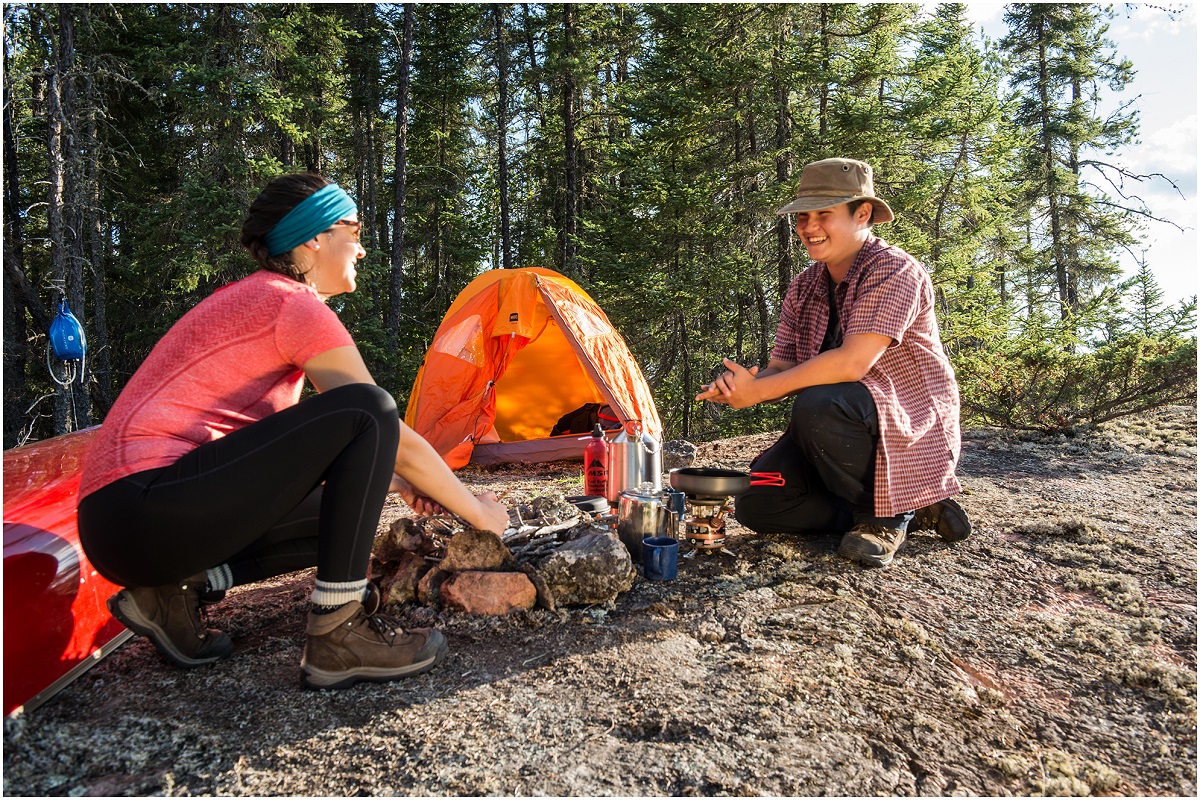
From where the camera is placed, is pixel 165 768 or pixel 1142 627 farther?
pixel 1142 627

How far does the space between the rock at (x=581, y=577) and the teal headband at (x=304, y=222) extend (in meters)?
1.33

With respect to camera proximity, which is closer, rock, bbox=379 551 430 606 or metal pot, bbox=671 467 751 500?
rock, bbox=379 551 430 606

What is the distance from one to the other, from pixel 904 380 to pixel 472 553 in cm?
187

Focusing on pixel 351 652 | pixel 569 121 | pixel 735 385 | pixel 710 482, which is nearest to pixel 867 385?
pixel 735 385

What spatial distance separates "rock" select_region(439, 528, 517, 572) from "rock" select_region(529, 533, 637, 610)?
0.15 m

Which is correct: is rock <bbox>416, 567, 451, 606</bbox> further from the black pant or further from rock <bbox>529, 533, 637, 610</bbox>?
the black pant

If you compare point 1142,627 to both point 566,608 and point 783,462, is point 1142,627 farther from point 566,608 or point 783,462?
point 566,608

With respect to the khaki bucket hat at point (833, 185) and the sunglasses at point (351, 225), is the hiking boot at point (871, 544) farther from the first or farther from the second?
the sunglasses at point (351, 225)

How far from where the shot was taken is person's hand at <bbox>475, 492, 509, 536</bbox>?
225 cm

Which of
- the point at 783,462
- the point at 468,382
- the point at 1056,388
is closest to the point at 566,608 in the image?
the point at 783,462

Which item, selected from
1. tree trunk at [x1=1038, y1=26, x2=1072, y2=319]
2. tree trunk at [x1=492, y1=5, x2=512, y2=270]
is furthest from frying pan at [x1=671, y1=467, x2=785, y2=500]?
tree trunk at [x1=1038, y1=26, x2=1072, y2=319]

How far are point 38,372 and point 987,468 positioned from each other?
14.7 meters

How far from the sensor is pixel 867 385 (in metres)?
2.88

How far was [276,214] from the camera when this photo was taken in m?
2.05
